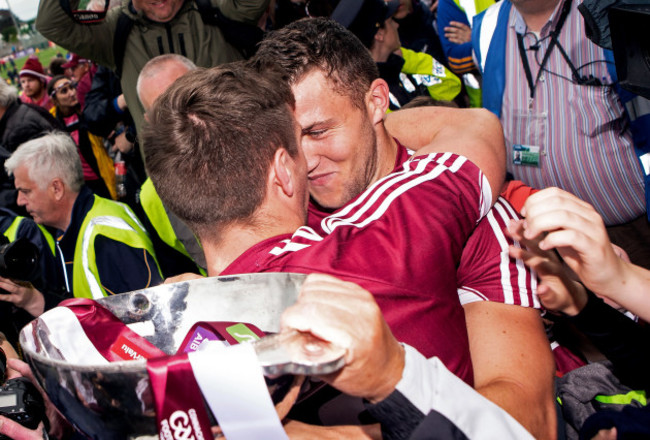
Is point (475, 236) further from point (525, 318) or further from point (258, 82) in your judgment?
point (258, 82)

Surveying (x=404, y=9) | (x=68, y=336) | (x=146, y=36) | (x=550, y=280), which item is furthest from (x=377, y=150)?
(x=404, y=9)

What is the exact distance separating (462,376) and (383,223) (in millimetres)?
378

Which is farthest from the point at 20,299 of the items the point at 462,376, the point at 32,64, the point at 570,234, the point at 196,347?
the point at 32,64

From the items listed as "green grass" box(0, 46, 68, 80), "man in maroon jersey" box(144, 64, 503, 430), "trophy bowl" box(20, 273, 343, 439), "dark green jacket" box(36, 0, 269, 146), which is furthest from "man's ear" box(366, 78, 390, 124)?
"green grass" box(0, 46, 68, 80)

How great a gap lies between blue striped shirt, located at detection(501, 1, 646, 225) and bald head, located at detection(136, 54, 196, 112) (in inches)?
71.8

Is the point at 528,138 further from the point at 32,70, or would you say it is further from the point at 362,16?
the point at 32,70

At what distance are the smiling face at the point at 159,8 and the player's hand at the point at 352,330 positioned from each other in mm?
3132

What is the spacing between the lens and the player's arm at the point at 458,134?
1705 mm

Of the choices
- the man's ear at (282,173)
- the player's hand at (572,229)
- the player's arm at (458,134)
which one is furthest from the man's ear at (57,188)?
the player's hand at (572,229)

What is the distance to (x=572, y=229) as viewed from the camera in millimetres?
1236

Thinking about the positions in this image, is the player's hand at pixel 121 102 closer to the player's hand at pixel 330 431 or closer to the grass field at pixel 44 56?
the player's hand at pixel 330 431

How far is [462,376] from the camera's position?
1226 millimetres

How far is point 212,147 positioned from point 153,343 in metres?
0.54

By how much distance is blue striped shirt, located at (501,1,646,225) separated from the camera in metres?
2.59
